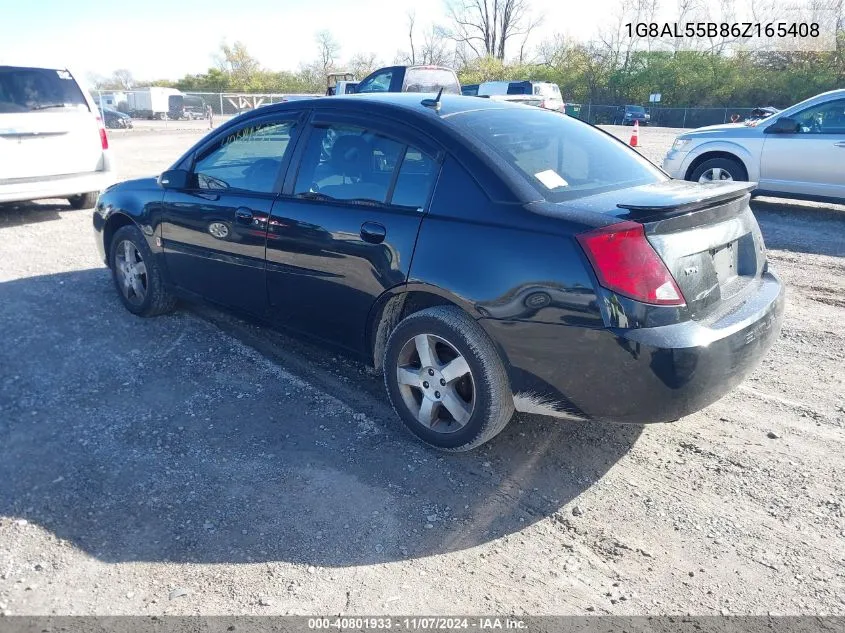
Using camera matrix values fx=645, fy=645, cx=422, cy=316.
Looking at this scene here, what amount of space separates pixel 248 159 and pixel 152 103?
42205mm

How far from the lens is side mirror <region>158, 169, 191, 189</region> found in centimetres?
440

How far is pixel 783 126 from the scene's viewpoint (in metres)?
8.63

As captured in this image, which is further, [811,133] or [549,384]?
[811,133]

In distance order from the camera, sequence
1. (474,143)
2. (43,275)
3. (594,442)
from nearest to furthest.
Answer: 1. (474,143)
2. (594,442)
3. (43,275)

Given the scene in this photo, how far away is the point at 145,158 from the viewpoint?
16406 mm

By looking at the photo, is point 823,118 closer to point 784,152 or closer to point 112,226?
point 784,152

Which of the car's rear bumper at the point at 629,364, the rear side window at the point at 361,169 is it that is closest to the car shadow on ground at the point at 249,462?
the car's rear bumper at the point at 629,364

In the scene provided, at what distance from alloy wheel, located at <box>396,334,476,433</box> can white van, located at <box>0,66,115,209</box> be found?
7110mm

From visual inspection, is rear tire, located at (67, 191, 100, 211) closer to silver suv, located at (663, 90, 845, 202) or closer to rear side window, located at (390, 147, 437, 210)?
rear side window, located at (390, 147, 437, 210)

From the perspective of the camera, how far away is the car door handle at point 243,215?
3902 millimetres

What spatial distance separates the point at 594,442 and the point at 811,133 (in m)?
7.38

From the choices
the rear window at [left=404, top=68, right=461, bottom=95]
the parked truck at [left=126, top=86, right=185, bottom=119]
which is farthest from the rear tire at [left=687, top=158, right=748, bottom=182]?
the parked truck at [left=126, top=86, right=185, bottom=119]

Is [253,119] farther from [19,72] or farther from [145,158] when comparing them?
[145,158]

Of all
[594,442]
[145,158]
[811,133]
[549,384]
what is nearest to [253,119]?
[549,384]
